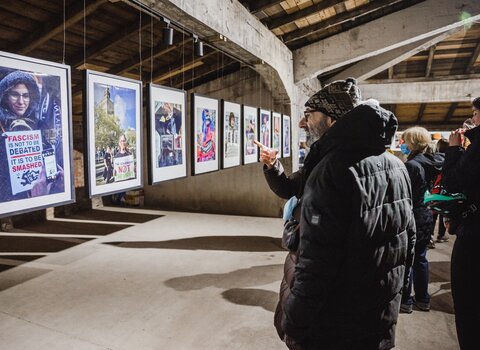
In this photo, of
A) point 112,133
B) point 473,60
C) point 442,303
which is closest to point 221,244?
point 442,303

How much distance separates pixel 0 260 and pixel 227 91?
5534mm

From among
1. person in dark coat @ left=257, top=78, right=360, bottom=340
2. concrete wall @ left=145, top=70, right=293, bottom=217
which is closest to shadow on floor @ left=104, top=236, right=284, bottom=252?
concrete wall @ left=145, top=70, right=293, bottom=217

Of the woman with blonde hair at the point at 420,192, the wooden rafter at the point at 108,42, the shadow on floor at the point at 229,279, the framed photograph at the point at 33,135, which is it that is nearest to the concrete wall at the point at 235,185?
the wooden rafter at the point at 108,42

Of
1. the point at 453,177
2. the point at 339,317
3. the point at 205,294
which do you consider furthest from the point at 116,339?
the point at 453,177

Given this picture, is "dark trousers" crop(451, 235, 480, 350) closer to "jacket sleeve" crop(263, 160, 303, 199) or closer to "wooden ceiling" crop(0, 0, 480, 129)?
"jacket sleeve" crop(263, 160, 303, 199)

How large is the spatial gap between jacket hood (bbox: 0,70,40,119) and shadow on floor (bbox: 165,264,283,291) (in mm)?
2693

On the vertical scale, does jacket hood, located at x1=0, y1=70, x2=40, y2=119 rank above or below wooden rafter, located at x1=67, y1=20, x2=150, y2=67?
below

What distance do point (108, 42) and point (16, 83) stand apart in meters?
3.87

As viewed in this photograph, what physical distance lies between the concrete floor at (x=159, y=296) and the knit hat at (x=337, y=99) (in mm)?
2145

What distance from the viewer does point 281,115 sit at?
23.3 feet

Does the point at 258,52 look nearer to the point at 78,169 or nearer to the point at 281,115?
the point at 281,115

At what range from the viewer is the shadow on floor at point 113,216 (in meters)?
8.27

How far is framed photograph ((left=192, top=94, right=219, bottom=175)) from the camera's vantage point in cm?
442

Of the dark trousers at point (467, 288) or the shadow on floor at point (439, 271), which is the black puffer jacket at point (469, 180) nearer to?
the dark trousers at point (467, 288)
